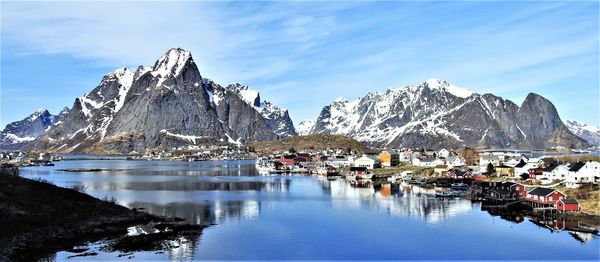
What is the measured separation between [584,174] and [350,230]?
32.7 metres

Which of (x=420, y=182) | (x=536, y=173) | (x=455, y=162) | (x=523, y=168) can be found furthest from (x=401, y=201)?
(x=455, y=162)

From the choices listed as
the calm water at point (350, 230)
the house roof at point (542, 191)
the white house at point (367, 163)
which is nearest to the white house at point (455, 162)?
the white house at point (367, 163)

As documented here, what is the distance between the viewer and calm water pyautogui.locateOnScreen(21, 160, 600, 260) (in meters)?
34.0

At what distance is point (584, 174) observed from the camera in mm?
61156

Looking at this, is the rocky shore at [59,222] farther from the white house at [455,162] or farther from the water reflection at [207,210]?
the white house at [455,162]

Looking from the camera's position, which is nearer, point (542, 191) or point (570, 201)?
point (570, 201)

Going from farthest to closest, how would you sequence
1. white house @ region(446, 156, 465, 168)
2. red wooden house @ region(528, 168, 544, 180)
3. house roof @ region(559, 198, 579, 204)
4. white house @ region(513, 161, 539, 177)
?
white house @ region(446, 156, 465, 168) < white house @ region(513, 161, 539, 177) < red wooden house @ region(528, 168, 544, 180) < house roof @ region(559, 198, 579, 204)

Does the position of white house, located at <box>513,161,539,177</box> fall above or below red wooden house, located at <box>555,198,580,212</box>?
above

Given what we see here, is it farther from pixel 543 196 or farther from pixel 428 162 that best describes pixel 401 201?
pixel 428 162

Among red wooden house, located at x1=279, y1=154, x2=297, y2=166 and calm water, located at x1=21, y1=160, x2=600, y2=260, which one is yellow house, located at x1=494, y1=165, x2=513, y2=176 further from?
red wooden house, located at x1=279, y1=154, x2=297, y2=166

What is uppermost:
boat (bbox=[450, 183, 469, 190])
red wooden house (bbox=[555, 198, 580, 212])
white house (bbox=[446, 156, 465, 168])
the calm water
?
white house (bbox=[446, 156, 465, 168])

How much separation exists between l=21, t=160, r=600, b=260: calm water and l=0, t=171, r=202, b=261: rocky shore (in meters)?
→ 1.86

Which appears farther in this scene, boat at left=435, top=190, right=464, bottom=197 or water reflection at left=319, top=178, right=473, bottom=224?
boat at left=435, top=190, right=464, bottom=197

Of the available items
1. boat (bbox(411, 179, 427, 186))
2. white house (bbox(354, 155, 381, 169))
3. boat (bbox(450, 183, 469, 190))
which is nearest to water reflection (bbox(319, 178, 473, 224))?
boat (bbox(411, 179, 427, 186))
